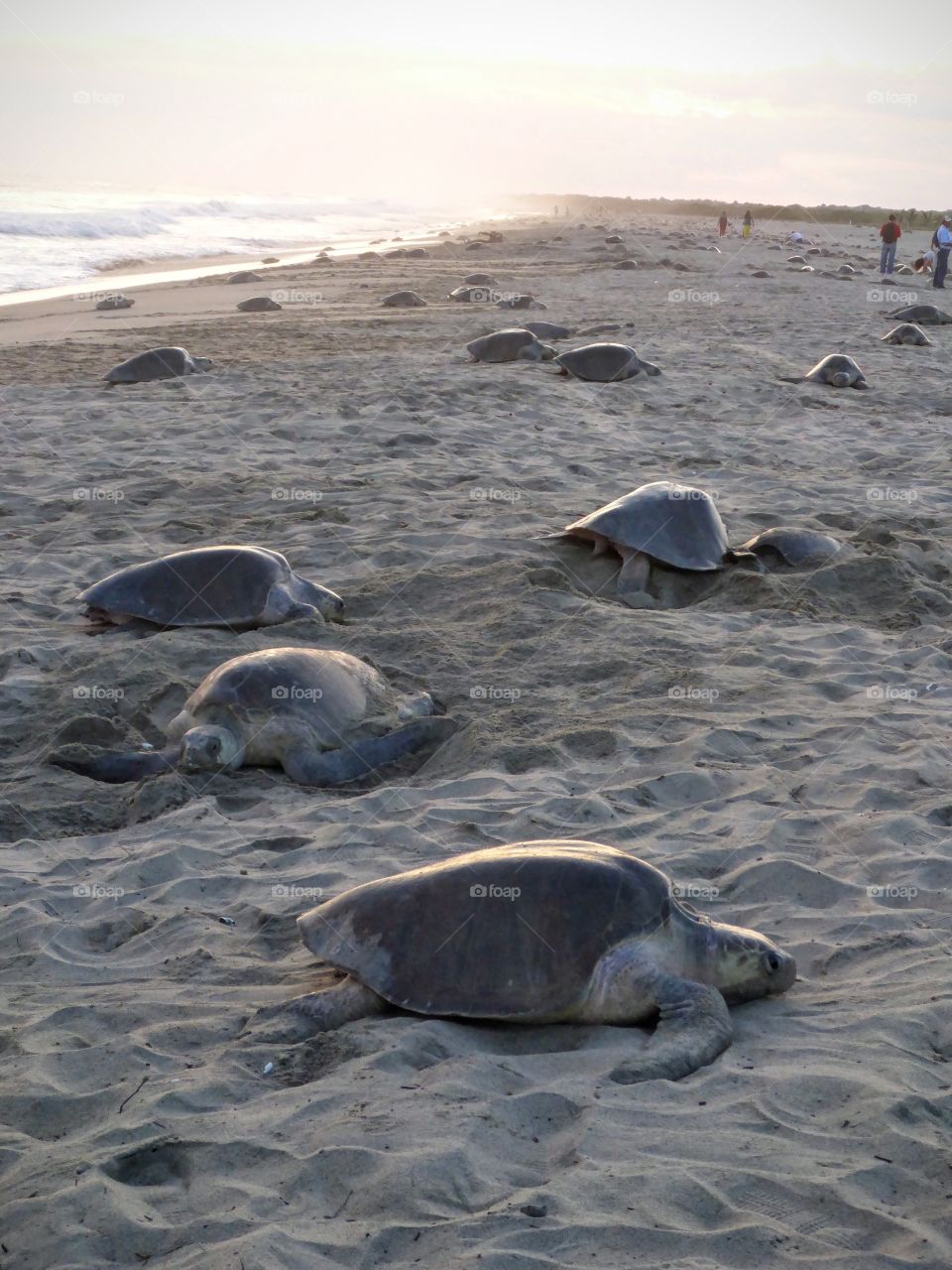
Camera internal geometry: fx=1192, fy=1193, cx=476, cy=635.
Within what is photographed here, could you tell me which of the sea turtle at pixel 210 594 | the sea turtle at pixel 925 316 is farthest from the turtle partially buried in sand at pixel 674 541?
the sea turtle at pixel 925 316

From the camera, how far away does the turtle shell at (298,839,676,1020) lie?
2848 millimetres

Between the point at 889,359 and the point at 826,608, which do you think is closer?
the point at 826,608

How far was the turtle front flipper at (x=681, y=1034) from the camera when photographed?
2.60 metres

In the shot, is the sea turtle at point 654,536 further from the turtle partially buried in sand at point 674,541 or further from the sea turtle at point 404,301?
the sea turtle at point 404,301

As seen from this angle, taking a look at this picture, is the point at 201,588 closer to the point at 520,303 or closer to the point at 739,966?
the point at 739,966

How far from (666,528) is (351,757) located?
271cm

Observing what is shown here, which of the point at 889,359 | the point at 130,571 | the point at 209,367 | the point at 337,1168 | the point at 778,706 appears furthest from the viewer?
the point at 889,359

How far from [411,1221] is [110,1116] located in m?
0.74

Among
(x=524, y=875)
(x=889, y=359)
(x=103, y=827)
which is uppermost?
(x=889, y=359)

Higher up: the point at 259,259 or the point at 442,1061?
the point at 259,259

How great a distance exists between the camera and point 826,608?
6020 mm

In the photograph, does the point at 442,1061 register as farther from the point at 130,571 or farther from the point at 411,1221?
the point at 130,571

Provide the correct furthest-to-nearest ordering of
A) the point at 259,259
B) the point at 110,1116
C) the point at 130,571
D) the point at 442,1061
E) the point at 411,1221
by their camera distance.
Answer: the point at 259,259 < the point at 130,571 < the point at 442,1061 < the point at 110,1116 < the point at 411,1221

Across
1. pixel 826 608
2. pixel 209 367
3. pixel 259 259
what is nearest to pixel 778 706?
pixel 826 608
